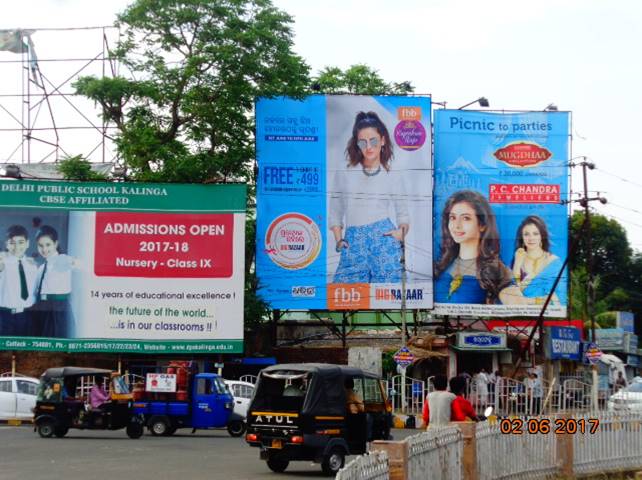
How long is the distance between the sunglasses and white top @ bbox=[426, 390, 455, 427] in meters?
27.2

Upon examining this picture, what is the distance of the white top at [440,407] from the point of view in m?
14.0

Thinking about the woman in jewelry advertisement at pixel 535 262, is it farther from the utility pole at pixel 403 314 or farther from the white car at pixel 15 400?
the white car at pixel 15 400

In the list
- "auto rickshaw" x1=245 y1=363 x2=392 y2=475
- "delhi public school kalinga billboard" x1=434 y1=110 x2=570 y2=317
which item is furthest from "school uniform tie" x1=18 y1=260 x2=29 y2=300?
"auto rickshaw" x1=245 y1=363 x2=392 y2=475

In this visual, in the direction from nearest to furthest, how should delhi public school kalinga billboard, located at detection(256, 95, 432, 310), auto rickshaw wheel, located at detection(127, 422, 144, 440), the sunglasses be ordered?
1. auto rickshaw wheel, located at detection(127, 422, 144, 440)
2. delhi public school kalinga billboard, located at detection(256, 95, 432, 310)
3. the sunglasses

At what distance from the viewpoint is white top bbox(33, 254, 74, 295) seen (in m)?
36.6

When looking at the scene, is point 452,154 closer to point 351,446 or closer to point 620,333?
point 620,333

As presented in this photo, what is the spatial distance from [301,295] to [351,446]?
21.8 meters

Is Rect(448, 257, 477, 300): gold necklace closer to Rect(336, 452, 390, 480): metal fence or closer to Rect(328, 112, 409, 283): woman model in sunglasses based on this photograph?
Rect(328, 112, 409, 283): woman model in sunglasses

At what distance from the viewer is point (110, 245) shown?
36.9 meters

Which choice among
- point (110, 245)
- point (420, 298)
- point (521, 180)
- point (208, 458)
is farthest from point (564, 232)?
point (208, 458)

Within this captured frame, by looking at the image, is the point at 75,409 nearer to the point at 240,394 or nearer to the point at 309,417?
the point at 240,394

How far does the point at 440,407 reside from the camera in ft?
46.1

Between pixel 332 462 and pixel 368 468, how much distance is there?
25.2 feet
